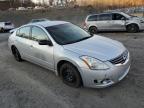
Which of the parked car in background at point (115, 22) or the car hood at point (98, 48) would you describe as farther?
the parked car in background at point (115, 22)

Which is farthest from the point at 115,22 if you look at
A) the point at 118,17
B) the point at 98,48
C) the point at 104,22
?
the point at 98,48

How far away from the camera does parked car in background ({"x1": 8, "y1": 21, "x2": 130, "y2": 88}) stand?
4656mm

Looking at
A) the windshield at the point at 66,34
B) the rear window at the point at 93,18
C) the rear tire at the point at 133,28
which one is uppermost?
the rear window at the point at 93,18

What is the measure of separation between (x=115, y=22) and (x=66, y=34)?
9489 millimetres

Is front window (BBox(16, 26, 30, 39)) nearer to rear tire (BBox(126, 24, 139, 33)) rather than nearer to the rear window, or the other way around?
rear tire (BBox(126, 24, 139, 33))

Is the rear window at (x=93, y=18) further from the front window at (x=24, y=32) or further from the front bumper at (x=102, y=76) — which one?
the front bumper at (x=102, y=76)

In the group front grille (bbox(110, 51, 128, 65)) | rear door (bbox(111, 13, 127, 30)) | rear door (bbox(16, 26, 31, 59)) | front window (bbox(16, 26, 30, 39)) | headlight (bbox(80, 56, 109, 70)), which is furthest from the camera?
rear door (bbox(111, 13, 127, 30))

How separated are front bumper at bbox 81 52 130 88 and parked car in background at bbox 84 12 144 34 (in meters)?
9.97

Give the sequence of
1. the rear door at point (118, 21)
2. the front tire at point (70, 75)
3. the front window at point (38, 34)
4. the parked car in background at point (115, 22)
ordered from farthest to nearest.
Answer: the rear door at point (118, 21)
the parked car in background at point (115, 22)
the front window at point (38, 34)
the front tire at point (70, 75)

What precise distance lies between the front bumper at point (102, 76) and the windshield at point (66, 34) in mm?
1224

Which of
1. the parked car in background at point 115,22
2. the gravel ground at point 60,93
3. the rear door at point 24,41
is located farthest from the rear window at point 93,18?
the gravel ground at point 60,93

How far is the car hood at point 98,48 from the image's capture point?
4.78 meters

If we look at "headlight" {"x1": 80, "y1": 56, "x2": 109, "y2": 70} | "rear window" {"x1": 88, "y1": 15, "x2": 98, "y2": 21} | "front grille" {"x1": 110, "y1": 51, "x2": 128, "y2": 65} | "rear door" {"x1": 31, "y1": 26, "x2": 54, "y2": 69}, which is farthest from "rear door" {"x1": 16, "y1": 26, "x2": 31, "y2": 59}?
"rear window" {"x1": 88, "y1": 15, "x2": 98, "y2": 21}

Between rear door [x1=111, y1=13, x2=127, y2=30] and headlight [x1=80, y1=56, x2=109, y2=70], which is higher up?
rear door [x1=111, y1=13, x2=127, y2=30]
